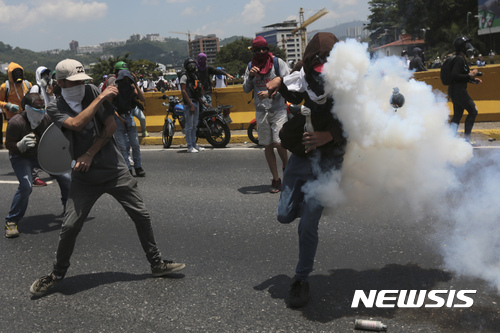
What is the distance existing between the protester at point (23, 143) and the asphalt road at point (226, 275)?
297 mm

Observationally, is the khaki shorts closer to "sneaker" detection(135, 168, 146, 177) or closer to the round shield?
"sneaker" detection(135, 168, 146, 177)

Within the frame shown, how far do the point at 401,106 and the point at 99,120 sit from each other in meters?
2.40

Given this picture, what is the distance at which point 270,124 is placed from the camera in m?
7.14

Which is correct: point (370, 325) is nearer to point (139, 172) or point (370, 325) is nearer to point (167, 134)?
point (139, 172)

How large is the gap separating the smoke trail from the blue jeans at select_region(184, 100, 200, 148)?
7224mm

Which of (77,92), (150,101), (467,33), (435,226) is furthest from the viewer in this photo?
(467,33)

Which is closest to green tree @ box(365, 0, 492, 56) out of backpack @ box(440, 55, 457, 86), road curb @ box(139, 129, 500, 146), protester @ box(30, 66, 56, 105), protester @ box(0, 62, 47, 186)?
road curb @ box(139, 129, 500, 146)

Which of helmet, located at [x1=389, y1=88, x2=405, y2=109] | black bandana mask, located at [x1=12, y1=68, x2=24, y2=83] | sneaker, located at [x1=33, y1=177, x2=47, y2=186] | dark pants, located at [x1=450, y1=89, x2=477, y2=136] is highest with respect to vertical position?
black bandana mask, located at [x1=12, y1=68, x2=24, y2=83]

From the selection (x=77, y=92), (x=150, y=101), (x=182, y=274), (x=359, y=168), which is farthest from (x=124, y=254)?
(x=150, y=101)

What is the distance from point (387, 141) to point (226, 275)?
1816 mm

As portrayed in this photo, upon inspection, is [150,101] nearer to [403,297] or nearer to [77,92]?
[77,92]

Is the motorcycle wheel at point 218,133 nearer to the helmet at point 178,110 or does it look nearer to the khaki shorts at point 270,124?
the helmet at point 178,110

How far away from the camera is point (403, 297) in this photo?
3.67 metres

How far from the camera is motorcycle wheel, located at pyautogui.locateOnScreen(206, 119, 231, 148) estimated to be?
1129 centimetres
